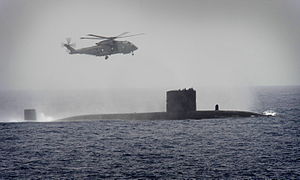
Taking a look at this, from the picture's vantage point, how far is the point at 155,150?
2172 inches

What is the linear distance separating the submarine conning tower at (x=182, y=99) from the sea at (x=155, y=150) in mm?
3659

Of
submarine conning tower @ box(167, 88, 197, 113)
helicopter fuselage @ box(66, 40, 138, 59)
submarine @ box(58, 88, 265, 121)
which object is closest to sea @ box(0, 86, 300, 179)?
submarine @ box(58, 88, 265, 121)

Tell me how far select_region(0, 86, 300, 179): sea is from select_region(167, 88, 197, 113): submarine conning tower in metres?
Result: 3.66

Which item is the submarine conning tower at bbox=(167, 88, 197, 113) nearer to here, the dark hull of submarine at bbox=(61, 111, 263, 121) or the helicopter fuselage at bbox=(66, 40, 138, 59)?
the dark hull of submarine at bbox=(61, 111, 263, 121)

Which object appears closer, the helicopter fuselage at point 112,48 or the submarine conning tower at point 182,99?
the submarine conning tower at point 182,99

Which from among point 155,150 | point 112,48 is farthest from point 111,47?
point 155,150

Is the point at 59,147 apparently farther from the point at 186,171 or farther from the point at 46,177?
the point at 186,171

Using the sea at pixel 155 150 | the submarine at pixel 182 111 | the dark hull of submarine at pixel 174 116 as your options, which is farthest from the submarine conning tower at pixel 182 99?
the sea at pixel 155 150

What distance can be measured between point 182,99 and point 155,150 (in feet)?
57.4

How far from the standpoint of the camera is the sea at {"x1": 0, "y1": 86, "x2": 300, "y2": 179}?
43713mm

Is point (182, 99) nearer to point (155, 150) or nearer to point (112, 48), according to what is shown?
point (112, 48)

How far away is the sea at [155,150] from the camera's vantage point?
43713mm

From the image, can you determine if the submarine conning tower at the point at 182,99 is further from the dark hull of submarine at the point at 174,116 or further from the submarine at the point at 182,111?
the dark hull of submarine at the point at 174,116

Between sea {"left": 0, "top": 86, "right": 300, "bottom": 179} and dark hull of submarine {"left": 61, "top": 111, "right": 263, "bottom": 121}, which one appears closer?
sea {"left": 0, "top": 86, "right": 300, "bottom": 179}
